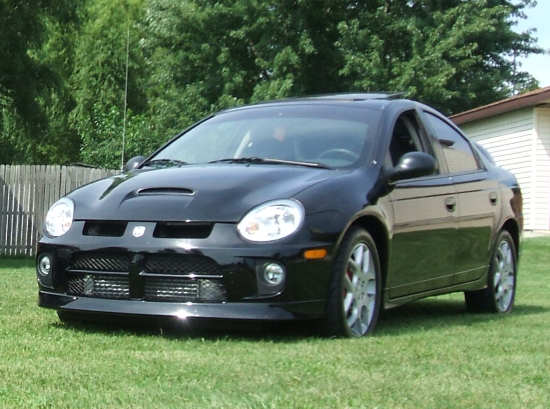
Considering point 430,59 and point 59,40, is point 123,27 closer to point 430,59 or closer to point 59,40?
point 59,40

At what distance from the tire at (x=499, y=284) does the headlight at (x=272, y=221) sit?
288 cm

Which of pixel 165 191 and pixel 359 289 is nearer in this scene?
pixel 165 191

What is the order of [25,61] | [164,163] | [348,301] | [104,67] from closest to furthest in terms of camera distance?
[348,301] → [164,163] → [25,61] → [104,67]

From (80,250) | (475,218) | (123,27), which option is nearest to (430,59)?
(123,27)

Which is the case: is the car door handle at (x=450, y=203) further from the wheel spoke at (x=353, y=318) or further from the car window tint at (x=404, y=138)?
the wheel spoke at (x=353, y=318)

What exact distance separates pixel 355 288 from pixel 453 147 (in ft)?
7.01

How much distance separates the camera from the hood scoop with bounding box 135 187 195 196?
227 inches

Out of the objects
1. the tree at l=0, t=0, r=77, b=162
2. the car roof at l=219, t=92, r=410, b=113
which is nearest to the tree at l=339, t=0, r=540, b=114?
the tree at l=0, t=0, r=77, b=162

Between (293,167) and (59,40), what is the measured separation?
155 ft

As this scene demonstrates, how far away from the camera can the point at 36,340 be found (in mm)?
5379

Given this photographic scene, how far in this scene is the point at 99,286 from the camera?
579 centimetres

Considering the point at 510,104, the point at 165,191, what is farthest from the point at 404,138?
the point at 510,104

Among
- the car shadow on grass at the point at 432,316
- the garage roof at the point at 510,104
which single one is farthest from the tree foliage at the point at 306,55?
the car shadow on grass at the point at 432,316

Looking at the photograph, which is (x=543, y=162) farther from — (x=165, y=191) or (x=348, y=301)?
(x=165, y=191)
